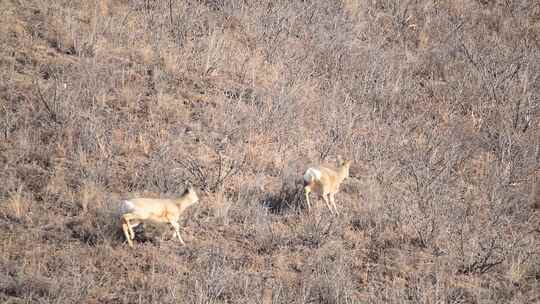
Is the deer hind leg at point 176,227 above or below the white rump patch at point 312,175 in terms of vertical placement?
below

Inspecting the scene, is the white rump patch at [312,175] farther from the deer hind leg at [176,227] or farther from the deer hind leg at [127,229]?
the deer hind leg at [127,229]

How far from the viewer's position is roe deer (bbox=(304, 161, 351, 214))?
7.36m

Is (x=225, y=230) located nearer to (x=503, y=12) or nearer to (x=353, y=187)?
(x=353, y=187)

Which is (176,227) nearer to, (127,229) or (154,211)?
(154,211)

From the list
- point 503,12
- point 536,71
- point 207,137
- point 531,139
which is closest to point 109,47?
point 207,137

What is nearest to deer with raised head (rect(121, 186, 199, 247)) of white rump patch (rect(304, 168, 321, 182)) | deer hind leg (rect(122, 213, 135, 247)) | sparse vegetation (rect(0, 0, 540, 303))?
deer hind leg (rect(122, 213, 135, 247))

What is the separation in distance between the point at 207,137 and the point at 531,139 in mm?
5701

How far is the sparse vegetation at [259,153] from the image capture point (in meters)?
6.32

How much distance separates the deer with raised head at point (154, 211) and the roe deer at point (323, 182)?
1.52 m

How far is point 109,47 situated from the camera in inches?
387

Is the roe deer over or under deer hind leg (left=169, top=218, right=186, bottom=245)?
over

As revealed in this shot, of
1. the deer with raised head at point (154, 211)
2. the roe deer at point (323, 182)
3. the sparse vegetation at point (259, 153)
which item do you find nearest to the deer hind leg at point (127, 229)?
the deer with raised head at point (154, 211)

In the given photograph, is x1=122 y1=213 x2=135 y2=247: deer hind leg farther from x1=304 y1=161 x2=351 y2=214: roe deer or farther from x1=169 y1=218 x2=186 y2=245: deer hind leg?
x1=304 y1=161 x2=351 y2=214: roe deer

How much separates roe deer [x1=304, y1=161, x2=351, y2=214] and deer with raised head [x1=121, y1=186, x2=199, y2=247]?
1519 mm
